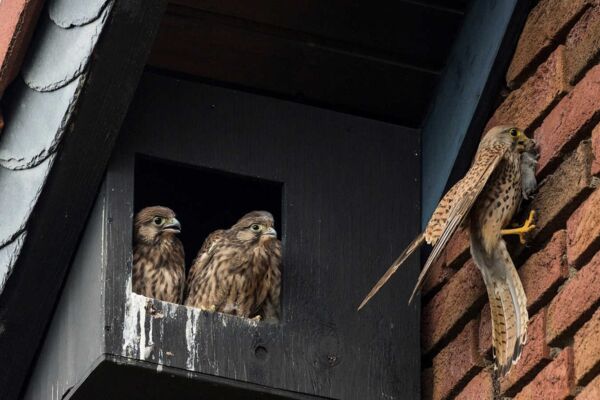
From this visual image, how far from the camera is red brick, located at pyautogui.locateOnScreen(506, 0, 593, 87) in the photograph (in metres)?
4.15

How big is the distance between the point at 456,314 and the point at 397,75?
914mm

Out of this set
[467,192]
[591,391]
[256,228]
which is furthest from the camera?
[256,228]

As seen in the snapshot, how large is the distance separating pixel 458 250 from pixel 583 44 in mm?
759

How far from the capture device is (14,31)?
13.6ft

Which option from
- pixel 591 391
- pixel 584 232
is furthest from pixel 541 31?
pixel 591 391

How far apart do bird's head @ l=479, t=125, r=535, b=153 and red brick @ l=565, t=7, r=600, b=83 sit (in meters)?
0.23

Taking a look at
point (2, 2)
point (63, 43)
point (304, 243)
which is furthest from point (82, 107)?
point (304, 243)

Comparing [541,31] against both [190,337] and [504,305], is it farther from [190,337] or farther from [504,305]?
[190,337]

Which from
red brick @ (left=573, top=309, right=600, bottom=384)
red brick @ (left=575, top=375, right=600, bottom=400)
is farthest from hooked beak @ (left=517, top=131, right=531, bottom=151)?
red brick @ (left=575, top=375, right=600, bottom=400)

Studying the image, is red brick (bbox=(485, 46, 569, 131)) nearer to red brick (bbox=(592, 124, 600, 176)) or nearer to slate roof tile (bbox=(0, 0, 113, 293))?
red brick (bbox=(592, 124, 600, 176))

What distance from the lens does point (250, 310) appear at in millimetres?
4910

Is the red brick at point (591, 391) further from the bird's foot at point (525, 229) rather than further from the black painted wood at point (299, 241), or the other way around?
the black painted wood at point (299, 241)

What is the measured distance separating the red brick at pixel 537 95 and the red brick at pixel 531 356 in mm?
612

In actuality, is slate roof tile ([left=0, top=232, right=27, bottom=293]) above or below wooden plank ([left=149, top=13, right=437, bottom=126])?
below
